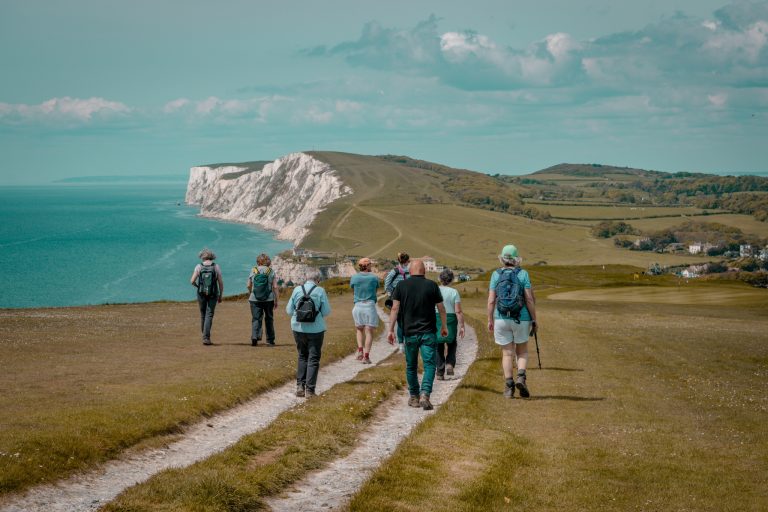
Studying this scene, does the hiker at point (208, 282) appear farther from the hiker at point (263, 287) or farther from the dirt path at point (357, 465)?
the dirt path at point (357, 465)

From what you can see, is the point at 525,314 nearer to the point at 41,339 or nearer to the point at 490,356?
the point at 490,356

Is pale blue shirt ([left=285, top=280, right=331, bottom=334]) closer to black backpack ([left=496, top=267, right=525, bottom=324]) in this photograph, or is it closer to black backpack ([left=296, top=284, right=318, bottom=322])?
black backpack ([left=296, top=284, right=318, bottom=322])

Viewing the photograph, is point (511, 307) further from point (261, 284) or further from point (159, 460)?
point (261, 284)

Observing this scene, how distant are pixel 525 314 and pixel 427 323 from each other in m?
2.50

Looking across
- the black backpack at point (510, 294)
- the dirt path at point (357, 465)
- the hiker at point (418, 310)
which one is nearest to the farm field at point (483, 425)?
the dirt path at point (357, 465)

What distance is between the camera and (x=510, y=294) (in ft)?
62.6

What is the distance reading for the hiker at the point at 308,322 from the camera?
20.4 m

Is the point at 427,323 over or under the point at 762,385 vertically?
over

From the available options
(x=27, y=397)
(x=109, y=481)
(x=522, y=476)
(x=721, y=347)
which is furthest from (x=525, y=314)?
(x=721, y=347)

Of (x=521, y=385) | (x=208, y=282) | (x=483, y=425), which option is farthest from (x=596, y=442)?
(x=208, y=282)

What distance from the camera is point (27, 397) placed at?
1795cm

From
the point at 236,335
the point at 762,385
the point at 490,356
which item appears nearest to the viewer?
the point at 762,385

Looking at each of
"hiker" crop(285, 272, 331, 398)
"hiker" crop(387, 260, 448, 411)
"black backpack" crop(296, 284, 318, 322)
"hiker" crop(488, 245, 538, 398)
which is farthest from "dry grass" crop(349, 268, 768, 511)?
"black backpack" crop(296, 284, 318, 322)

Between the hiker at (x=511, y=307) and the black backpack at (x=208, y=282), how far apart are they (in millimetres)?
12621
